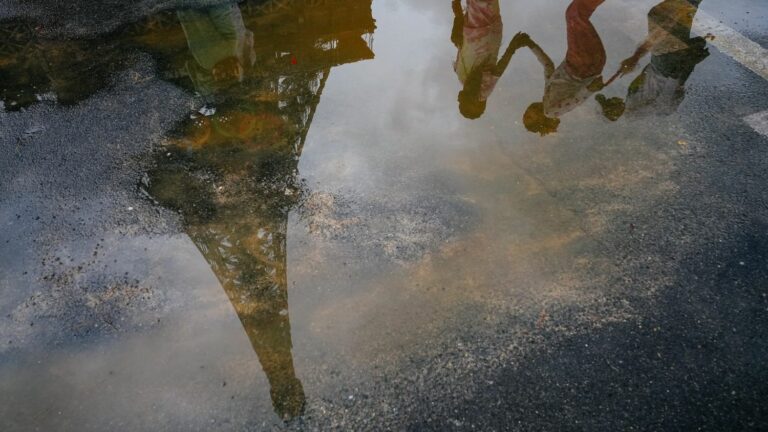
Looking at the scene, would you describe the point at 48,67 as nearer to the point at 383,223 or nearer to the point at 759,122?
the point at 383,223

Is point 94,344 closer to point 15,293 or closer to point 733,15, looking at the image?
point 15,293

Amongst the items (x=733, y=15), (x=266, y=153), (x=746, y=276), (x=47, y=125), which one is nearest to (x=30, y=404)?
(x=266, y=153)

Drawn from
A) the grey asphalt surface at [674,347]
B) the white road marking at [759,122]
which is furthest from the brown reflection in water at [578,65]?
the grey asphalt surface at [674,347]

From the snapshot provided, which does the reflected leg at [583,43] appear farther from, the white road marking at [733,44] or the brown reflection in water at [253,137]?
the brown reflection in water at [253,137]

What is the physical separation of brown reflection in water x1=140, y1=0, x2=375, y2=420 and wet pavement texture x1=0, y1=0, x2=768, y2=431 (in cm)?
3

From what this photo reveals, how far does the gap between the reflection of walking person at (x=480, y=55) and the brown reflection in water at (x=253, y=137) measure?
1.63 meters

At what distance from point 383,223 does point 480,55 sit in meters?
3.64

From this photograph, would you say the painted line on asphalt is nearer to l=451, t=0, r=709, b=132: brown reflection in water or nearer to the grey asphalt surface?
l=451, t=0, r=709, b=132: brown reflection in water

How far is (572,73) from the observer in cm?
711

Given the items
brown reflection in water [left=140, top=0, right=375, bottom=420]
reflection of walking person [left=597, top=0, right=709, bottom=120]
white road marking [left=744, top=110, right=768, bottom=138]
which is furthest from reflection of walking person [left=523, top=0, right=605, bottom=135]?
brown reflection in water [left=140, top=0, right=375, bottom=420]

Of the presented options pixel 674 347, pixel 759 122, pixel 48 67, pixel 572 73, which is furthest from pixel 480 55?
pixel 48 67

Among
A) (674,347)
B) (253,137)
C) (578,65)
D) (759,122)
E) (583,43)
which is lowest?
(674,347)

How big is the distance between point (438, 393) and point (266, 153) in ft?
11.8

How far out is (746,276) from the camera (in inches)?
182
